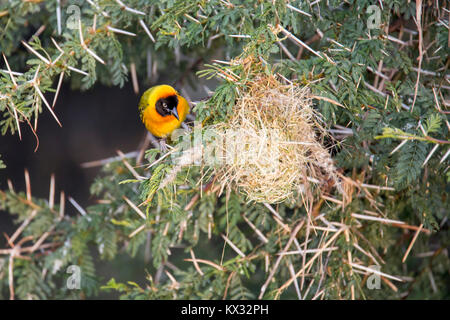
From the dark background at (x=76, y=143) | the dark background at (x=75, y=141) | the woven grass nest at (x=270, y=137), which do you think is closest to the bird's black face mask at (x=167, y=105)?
the woven grass nest at (x=270, y=137)

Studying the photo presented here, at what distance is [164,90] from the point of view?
325 centimetres

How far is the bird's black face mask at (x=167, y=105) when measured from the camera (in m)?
3.20

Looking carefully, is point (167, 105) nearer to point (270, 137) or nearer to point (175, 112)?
point (175, 112)

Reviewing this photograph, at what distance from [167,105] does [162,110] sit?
0.05 m

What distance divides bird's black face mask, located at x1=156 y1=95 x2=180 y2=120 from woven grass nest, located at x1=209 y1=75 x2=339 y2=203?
1144 millimetres

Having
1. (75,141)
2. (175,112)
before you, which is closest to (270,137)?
(175,112)

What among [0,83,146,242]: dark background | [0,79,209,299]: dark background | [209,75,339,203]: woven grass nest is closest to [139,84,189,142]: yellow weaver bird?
[209,75,339,203]: woven grass nest

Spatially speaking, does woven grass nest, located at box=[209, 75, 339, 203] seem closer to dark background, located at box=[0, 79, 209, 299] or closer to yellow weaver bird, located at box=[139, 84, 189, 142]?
yellow weaver bird, located at box=[139, 84, 189, 142]

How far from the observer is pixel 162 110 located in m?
3.23

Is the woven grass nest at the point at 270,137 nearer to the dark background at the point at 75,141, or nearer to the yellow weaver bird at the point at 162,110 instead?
the yellow weaver bird at the point at 162,110

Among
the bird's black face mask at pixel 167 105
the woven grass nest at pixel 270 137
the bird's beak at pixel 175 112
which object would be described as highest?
the bird's black face mask at pixel 167 105

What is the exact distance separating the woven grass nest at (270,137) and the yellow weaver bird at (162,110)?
115cm

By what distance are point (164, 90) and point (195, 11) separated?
1004 mm

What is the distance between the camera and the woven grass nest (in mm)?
2033
